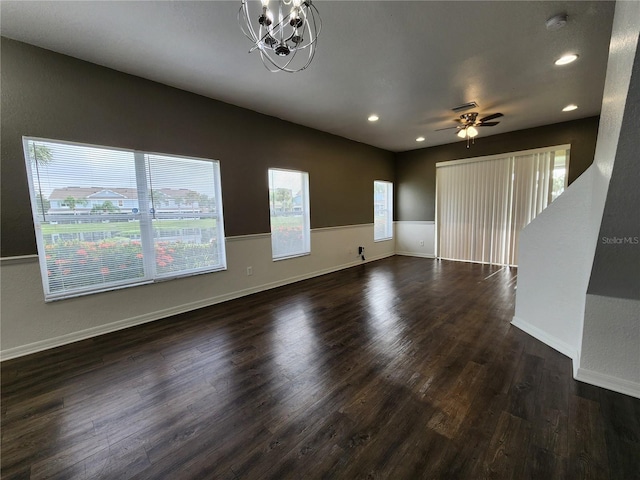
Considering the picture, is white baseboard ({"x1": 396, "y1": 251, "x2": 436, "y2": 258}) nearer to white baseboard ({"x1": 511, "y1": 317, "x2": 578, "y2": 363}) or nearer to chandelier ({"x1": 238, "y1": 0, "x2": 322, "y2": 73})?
white baseboard ({"x1": 511, "y1": 317, "x2": 578, "y2": 363})

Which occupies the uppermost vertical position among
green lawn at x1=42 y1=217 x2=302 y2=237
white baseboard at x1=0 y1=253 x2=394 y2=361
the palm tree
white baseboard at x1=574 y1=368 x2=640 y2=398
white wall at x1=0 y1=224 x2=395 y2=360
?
the palm tree

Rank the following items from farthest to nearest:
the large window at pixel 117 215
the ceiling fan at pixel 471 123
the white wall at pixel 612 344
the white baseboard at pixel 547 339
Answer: the ceiling fan at pixel 471 123 < the large window at pixel 117 215 < the white baseboard at pixel 547 339 < the white wall at pixel 612 344

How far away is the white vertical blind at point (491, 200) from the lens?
5.14 meters

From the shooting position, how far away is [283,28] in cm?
184

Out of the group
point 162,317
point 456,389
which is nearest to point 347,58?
point 456,389

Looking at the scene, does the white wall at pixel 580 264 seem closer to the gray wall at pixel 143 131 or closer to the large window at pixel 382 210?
the gray wall at pixel 143 131

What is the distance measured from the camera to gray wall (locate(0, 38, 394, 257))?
2.34 metres

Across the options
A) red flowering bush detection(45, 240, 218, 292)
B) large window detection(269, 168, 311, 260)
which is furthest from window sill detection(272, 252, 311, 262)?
red flowering bush detection(45, 240, 218, 292)

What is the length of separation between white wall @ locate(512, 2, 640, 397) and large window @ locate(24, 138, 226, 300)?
3765 mm

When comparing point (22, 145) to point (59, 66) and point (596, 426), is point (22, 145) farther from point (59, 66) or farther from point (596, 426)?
point (596, 426)

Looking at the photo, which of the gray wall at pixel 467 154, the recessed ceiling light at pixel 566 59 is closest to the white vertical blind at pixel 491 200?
the gray wall at pixel 467 154

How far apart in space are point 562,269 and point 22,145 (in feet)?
16.2

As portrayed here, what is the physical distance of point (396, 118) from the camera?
173 inches

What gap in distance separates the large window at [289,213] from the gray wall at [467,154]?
11.0ft
